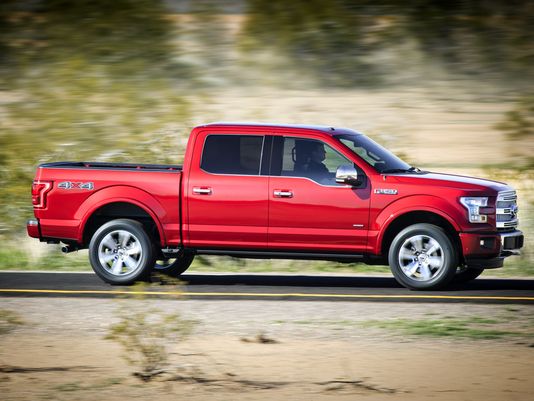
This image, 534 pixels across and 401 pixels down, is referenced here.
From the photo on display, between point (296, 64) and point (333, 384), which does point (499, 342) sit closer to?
point (333, 384)

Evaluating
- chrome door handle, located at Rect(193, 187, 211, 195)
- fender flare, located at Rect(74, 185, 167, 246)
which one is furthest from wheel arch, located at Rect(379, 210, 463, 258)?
fender flare, located at Rect(74, 185, 167, 246)

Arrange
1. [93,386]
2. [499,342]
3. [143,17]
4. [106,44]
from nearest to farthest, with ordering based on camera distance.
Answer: [93,386], [499,342], [106,44], [143,17]

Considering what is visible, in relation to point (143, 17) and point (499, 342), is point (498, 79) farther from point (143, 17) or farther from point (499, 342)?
point (499, 342)

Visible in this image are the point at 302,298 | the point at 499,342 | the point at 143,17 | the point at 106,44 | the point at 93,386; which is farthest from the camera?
the point at 143,17

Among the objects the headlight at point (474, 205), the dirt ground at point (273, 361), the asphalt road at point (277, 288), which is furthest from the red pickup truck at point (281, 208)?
the dirt ground at point (273, 361)

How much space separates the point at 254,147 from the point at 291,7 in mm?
26763

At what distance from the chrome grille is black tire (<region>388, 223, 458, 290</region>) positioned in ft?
1.98

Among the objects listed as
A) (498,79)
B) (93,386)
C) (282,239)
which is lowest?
(93,386)

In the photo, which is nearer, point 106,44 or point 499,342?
point 499,342

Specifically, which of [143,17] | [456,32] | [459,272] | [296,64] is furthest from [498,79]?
[459,272]

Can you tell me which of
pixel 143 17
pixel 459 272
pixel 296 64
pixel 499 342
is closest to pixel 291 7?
pixel 296 64

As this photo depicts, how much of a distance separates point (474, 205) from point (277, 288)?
2.43 m

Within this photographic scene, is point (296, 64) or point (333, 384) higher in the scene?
point (296, 64)

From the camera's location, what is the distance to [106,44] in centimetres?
3781
